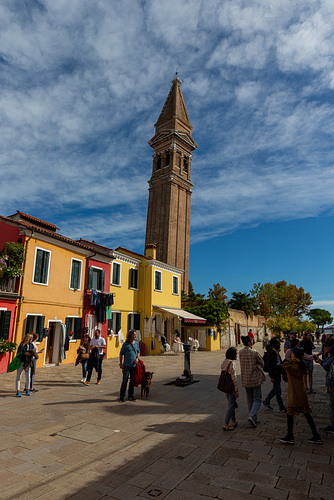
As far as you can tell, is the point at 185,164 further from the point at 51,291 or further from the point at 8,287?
the point at 8,287

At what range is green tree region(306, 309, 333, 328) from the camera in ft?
343

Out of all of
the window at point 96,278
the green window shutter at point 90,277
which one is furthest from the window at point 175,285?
the green window shutter at point 90,277

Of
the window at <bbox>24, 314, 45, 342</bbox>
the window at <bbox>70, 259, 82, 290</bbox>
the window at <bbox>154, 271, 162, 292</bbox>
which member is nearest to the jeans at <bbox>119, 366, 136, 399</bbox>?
the window at <bbox>24, 314, 45, 342</bbox>

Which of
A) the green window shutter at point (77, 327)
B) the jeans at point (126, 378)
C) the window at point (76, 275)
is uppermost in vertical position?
the window at point (76, 275)

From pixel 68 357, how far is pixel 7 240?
20.8 ft

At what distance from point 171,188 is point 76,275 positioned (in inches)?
1234

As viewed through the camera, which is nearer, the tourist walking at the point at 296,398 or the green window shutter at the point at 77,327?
the tourist walking at the point at 296,398

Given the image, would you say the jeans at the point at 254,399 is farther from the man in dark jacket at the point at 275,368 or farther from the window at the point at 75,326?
the window at the point at 75,326

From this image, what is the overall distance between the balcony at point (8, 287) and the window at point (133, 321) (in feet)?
31.5

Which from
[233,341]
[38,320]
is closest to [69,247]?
[38,320]

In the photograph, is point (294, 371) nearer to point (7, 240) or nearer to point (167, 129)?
point (7, 240)

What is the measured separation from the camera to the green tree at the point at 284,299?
49469 millimetres

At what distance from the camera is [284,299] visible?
164 ft

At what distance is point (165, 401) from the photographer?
785 centimetres
